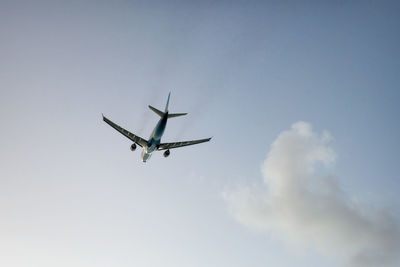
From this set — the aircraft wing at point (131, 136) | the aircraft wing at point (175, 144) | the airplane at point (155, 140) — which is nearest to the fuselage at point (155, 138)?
the airplane at point (155, 140)

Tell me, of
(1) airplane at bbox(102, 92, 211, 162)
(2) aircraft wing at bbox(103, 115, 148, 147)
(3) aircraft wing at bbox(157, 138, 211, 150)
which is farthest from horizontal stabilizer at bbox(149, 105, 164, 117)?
(3) aircraft wing at bbox(157, 138, 211, 150)

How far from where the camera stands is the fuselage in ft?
130

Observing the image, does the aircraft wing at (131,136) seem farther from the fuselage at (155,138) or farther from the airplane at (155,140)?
the fuselage at (155,138)

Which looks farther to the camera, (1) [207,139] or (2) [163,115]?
(1) [207,139]

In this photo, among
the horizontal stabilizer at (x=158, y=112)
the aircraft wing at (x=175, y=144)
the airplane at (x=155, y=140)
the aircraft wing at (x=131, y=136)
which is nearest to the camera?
the horizontal stabilizer at (x=158, y=112)

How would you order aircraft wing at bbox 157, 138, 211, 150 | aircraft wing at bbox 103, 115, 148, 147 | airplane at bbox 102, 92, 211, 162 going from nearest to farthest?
airplane at bbox 102, 92, 211, 162, aircraft wing at bbox 103, 115, 148, 147, aircraft wing at bbox 157, 138, 211, 150

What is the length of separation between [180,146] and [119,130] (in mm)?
10835

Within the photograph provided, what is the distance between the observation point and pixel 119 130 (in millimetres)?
42781

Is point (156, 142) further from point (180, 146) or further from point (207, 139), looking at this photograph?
point (207, 139)

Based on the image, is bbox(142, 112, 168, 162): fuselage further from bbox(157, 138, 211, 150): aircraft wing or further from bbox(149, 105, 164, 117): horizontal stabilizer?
bbox(157, 138, 211, 150): aircraft wing

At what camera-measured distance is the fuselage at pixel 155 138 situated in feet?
130

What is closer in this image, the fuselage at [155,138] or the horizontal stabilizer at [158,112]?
the horizontal stabilizer at [158,112]

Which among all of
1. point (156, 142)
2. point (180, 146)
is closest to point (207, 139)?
point (180, 146)

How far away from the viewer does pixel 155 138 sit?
41750mm
